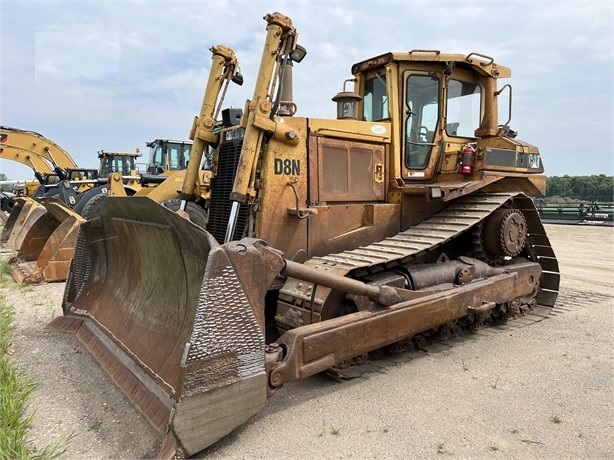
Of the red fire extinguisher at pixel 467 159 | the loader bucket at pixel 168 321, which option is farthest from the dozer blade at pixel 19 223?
the red fire extinguisher at pixel 467 159

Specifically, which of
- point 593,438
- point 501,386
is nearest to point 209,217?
point 501,386

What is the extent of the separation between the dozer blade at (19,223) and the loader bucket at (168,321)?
784 centimetres

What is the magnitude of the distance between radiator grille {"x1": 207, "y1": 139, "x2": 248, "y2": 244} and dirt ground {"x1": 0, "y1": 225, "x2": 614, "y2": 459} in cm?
166

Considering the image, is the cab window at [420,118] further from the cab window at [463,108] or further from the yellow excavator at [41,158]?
the yellow excavator at [41,158]

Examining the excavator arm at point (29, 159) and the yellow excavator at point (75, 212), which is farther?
the excavator arm at point (29, 159)

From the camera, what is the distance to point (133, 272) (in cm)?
434

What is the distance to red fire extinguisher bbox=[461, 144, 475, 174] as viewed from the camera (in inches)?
203

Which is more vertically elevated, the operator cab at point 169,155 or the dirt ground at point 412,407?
the operator cab at point 169,155

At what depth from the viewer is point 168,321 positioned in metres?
3.53

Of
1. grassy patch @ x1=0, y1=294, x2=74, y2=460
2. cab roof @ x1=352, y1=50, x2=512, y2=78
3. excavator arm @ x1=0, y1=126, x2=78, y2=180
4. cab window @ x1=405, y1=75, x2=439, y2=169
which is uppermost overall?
excavator arm @ x1=0, y1=126, x2=78, y2=180

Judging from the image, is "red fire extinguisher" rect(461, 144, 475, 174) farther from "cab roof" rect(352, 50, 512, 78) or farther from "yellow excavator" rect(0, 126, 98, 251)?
"yellow excavator" rect(0, 126, 98, 251)

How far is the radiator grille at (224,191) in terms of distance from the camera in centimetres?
455

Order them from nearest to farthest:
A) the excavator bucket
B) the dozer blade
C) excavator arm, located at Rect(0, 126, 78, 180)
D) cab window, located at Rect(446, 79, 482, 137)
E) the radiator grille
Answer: the radiator grille
cab window, located at Rect(446, 79, 482, 137)
the excavator bucket
the dozer blade
excavator arm, located at Rect(0, 126, 78, 180)

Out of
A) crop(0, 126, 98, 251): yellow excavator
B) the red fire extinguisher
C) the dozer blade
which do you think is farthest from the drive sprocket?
crop(0, 126, 98, 251): yellow excavator
